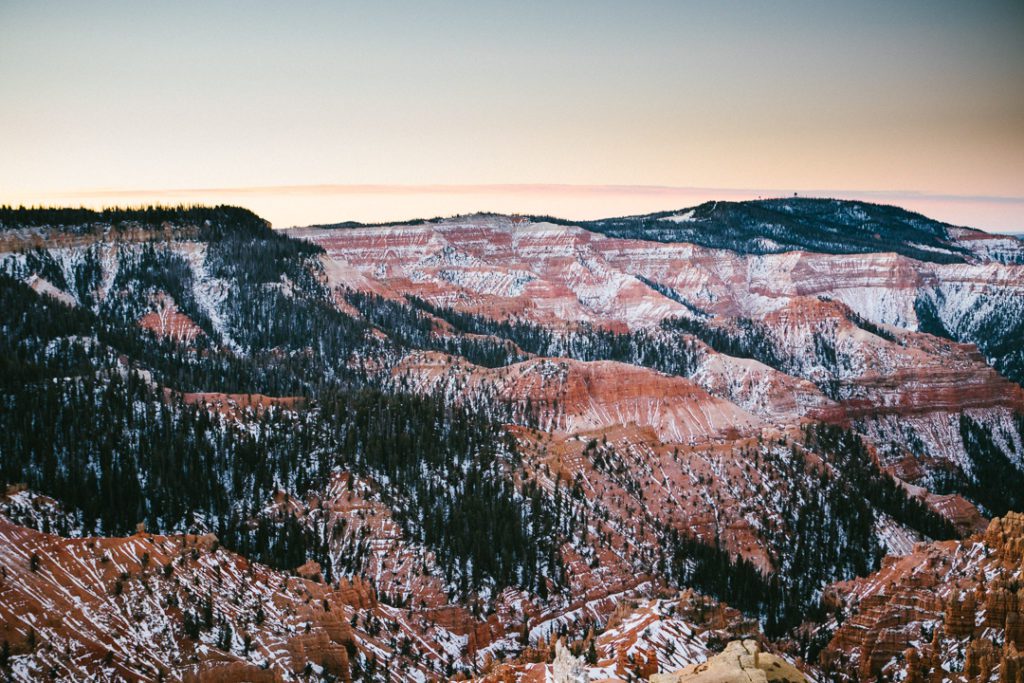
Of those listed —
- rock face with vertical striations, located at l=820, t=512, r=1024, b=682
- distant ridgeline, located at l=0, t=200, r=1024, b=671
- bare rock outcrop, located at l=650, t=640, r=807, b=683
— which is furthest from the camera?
distant ridgeline, located at l=0, t=200, r=1024, b=671

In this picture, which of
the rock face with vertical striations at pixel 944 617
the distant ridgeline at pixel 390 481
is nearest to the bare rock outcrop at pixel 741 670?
the rock face with vertical striations at pixel 944 617

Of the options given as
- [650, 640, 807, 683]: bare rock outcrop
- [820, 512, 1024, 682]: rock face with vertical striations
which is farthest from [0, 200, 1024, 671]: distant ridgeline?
[650, 640, 807, 683]: bare rock outcrop

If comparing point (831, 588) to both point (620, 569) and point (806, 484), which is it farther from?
point (806, 484)

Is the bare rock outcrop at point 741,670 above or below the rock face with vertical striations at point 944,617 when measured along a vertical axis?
above

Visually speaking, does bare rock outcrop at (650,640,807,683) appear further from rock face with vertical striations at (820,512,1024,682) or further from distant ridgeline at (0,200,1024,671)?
distant ridgeline at (0,200,1024,671)

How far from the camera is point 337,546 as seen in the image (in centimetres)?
8438

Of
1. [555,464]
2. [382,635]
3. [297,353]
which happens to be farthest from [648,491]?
[297,353]

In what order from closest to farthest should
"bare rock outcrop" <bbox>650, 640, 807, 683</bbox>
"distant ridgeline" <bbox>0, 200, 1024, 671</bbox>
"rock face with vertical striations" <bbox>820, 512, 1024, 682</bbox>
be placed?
"bare rock outcrop" <bbox>650, 640, 807, 683</bbox>, "rock face with vertical striations" <bbox>820, 512, 1024, 682</bbox>, "distant ridgeline" <bbox>0, 200, 1024, 671</bbox>

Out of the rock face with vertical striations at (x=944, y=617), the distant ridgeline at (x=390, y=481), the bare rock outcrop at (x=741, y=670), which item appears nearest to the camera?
the bare rock outcrop at (x=741, y=670)

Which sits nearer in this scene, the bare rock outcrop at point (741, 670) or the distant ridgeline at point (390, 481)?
the bare rock outcrop at point (741, 670)

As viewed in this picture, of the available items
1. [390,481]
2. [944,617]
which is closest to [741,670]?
[944,617]

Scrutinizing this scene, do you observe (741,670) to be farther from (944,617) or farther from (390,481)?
(390,481)

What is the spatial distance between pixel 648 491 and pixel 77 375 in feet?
199

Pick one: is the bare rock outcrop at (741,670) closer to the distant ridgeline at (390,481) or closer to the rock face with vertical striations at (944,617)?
the rock face with vertical striations at (944,617)
